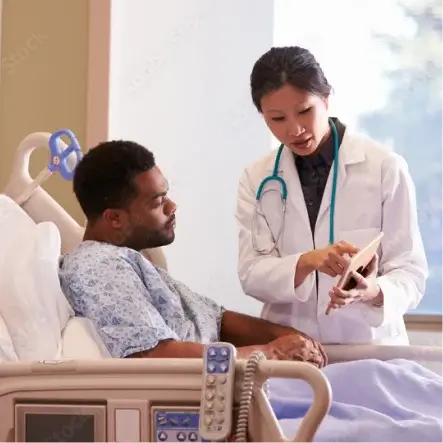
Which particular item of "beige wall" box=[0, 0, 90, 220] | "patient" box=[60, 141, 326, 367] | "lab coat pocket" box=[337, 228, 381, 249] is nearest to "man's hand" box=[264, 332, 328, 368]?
"patient" box=[60, 141, 326, 367]

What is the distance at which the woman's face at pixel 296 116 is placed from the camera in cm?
210

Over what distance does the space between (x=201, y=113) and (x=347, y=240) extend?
3.61 ft

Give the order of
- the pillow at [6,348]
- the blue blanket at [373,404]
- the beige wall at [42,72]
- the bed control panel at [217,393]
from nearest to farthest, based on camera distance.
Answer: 1. the bed control panel at [217,393]
2. the blue blanket at [373,404]
3. the pillow at [6,348]
4. the beige wall at [42,72]

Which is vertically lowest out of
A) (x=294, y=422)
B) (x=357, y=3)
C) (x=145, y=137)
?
(x=294, y=422)

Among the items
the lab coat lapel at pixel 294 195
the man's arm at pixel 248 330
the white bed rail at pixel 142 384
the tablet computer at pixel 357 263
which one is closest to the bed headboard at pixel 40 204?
the man's arm at pixel 248 330

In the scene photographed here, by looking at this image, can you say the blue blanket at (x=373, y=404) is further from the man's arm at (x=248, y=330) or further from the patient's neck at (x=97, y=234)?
the patient's neck at (x=97, y=234)

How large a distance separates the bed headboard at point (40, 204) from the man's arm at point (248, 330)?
279 millimetres

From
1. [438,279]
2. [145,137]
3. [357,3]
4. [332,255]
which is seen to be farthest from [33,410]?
[357,3]

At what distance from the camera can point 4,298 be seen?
1801 millimetres

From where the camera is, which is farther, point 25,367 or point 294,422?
point 294,422

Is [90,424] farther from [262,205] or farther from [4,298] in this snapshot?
[262,205]

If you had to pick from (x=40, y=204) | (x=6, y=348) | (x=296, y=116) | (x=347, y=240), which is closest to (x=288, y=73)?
(x=296, y=116)

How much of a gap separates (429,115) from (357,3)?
1.65 ft

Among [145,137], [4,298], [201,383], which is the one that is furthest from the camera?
[145,137]
